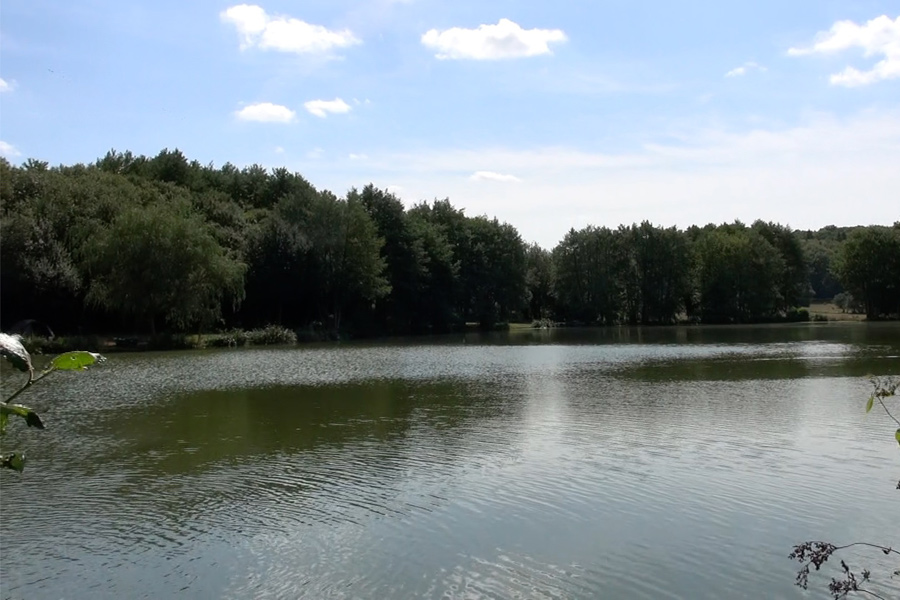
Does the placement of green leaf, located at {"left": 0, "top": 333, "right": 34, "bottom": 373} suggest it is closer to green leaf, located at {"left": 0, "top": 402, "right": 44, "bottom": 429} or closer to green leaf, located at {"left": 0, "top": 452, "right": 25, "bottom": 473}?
green leaf, located at {"left": 0, "top": 402, "right": 44, "bottom": 429}

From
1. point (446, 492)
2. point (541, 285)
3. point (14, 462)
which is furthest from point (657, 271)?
point (14, 462)

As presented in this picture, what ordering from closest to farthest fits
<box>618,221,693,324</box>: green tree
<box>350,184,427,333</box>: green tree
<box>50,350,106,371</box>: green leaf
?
<box>50,350,106,371</box>: green leaf < <box>350,184,427,333</box>: green tree < <box>618,221,693,324</box>: green tree

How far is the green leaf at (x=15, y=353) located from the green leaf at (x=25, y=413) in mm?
93

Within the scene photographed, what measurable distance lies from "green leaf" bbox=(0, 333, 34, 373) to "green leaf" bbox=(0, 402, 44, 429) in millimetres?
93

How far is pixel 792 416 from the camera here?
1638cm

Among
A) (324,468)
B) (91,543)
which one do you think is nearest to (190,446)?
(324,468)

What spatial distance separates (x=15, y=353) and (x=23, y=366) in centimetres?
5

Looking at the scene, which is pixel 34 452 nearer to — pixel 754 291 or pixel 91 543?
pixel 91 543

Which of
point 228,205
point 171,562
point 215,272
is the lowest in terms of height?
point 171,562

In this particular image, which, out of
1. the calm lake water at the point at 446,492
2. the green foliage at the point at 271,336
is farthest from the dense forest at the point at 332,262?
the calm lake water at the point at 446,492

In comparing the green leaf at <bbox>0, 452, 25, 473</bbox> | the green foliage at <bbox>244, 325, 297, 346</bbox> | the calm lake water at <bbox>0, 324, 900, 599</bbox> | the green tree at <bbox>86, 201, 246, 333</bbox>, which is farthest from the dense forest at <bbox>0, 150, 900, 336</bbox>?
the green leaf at <bbox>0, 452, 25, 473</bbox>

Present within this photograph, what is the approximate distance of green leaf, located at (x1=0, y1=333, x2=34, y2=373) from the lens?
5.66 feet

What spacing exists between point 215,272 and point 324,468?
104 feet

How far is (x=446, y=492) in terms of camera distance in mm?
10594
